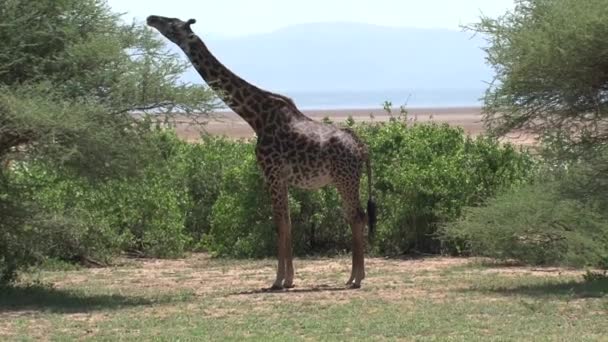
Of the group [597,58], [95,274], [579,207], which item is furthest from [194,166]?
[597,58]

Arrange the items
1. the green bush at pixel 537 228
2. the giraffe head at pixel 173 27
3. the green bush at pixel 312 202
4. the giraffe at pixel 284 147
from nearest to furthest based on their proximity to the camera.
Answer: the giraffe head at pixel 173 27 → the giraffe at pixel 284 147 → the green bush at pixel 537 228 → the green bush at pixel 312 202

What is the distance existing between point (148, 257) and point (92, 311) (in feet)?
21.4

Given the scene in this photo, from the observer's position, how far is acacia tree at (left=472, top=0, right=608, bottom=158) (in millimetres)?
13180

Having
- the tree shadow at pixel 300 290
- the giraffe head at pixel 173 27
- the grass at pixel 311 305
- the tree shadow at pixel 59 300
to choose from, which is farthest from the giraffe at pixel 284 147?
the tree shadow at pixel 59 300

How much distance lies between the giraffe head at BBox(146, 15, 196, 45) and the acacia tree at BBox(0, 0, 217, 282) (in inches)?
9.6

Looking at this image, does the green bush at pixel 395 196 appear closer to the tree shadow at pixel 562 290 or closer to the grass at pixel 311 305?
the grass at pixel 311 305

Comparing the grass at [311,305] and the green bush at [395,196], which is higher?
the green bush at [395,196]

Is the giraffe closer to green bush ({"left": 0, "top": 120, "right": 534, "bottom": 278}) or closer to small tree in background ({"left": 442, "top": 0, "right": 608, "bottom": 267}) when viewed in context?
small tree in background ({"left": 442, "top": 0, "right": 608, "bottom": 267})

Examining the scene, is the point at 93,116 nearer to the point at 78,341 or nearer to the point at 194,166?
the point at 78,341

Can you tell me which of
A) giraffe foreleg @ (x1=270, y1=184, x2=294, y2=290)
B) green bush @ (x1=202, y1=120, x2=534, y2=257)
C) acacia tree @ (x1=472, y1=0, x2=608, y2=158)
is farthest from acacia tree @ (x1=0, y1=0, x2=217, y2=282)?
green bush @ (x1=202, y1=120, x2=534, y2=257)

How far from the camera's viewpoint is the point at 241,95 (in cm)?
1500

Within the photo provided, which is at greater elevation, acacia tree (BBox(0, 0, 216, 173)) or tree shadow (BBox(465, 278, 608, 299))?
acacia tree (BBox(0, 0, 216, 173))

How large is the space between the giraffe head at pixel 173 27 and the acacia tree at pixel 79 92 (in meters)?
0.24

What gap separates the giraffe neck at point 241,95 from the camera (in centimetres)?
1491
